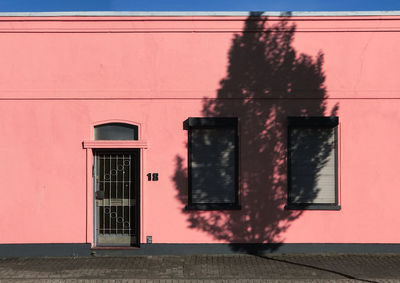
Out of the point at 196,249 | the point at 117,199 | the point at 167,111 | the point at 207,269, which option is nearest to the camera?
the point at 207,269

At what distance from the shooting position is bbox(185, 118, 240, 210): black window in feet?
29.6

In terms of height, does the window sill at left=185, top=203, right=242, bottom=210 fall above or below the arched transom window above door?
below

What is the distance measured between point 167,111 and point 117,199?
2311mm

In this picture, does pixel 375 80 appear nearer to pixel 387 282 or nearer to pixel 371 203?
pixel 371 203

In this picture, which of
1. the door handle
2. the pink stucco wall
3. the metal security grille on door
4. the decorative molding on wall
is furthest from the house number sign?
the door handle

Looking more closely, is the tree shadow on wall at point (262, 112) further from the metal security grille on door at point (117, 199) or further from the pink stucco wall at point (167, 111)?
the metal security grille on door at point (117, 199)

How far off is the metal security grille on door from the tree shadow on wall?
1083 mm

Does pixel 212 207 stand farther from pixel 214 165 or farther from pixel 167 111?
pixel 167 111

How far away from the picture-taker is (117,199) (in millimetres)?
9148

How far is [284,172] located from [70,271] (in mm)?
4923

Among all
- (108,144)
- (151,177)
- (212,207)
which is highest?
(108,144)

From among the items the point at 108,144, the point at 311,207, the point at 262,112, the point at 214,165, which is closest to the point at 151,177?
the point at 108,144

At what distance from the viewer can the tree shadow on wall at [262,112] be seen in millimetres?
8922

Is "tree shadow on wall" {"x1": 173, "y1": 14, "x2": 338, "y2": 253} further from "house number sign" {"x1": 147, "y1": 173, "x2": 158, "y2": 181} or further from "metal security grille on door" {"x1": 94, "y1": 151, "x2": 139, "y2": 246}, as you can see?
"metal security grille on door" {"x1": 94, "y1": 151, "x2": 139, "y2": 246}
